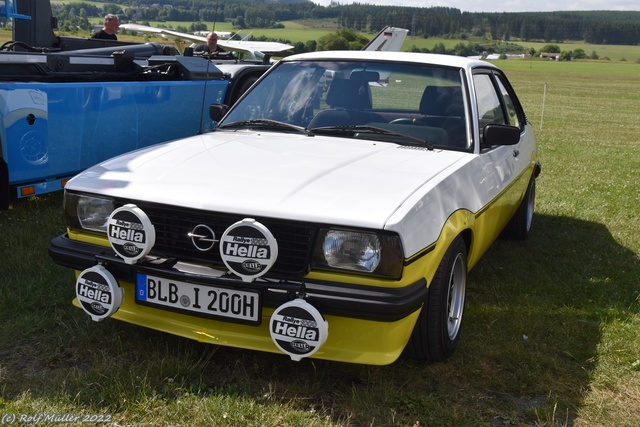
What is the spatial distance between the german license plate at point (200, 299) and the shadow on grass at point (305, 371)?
1.07 ft

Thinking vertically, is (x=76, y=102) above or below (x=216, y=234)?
above

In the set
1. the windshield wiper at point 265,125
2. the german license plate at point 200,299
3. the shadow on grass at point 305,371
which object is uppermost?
the windshield wiper at point 265,125

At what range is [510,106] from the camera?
5.66 meters

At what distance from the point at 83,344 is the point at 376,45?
1020 inches

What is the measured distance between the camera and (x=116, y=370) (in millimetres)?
3219

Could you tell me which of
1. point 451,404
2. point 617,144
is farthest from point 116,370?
point 617,144

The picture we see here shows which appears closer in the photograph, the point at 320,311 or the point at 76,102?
the point at 320,311

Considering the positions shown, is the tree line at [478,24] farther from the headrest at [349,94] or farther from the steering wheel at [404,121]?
the steering wheel at [404,121]

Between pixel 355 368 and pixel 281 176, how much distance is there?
39.5 inches

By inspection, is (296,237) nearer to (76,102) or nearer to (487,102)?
(487,102)

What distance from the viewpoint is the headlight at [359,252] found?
2871 millimetres

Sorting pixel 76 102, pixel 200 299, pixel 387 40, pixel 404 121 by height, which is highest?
pixel 387 40

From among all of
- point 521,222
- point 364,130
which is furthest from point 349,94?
point 521,222

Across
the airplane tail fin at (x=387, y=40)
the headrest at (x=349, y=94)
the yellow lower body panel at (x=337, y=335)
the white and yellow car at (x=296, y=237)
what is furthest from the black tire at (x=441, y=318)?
the airplane tail fin at (x=387, y=40)
